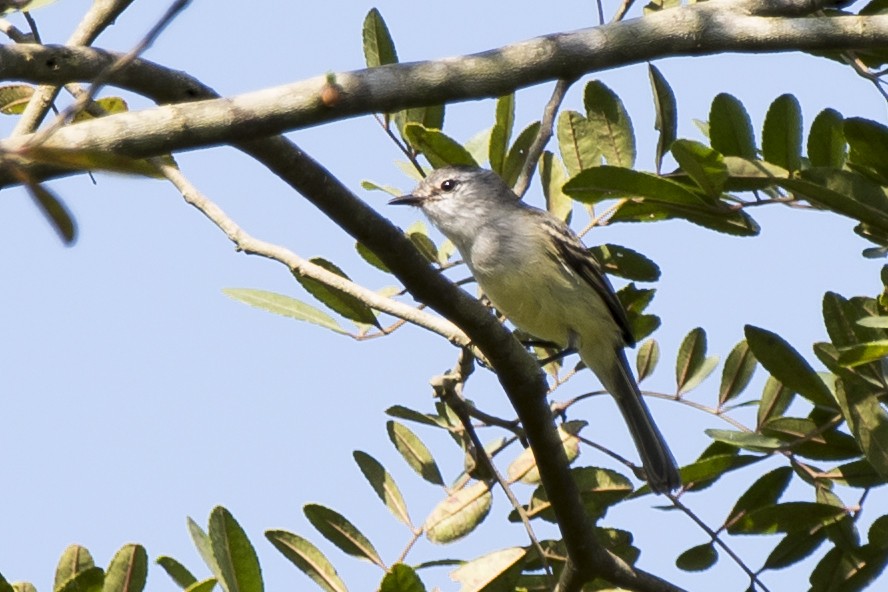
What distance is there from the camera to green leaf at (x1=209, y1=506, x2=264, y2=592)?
10.6ft

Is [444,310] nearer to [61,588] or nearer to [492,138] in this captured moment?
[61,588]

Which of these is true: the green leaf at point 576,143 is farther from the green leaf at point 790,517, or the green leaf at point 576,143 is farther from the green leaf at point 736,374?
the green leaf at point 790,517

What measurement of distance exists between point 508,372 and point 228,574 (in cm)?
100

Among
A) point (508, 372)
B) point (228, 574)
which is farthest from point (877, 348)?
point (228, 574)

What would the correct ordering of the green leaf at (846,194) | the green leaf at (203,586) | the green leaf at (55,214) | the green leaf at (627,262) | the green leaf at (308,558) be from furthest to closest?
the green leaf at (627,262), the green leaf at (308,558), the green leaf at (846,194), the green leaf at (203,586), the green leaf at (55,214)

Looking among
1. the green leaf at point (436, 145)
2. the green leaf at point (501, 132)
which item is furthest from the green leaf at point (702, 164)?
the green leaf at point (501, 132)

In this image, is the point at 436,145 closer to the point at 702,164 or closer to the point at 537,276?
the point at 702,164

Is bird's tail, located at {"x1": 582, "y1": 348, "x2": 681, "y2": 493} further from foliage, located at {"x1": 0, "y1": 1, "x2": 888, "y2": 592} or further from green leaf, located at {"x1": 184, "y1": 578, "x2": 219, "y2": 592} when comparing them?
green leaf, located at {"x1": 184, "y1": 578, "x2": 219, "y2": 592}

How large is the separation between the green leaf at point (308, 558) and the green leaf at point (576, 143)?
5.43 ft

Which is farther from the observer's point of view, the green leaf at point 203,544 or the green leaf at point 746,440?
the green leaf at point 746,440

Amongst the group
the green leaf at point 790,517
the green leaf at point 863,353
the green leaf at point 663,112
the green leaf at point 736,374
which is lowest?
the green leaf at point 790,517

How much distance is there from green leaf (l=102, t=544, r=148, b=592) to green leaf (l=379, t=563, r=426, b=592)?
0.61 meters

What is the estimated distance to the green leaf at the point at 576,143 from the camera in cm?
456

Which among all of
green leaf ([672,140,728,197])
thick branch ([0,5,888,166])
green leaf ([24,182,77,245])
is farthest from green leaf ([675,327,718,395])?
green leaf ([24,182,77,245])
